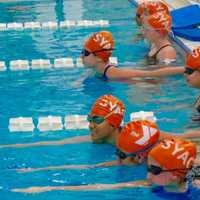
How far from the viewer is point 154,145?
16.6 ft

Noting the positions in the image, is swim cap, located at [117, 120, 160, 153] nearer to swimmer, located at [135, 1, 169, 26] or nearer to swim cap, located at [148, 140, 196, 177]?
swim cap, located at [148, 140, 196, 177]

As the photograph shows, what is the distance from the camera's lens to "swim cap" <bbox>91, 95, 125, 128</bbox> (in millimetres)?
5582

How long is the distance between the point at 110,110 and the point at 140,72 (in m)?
2.24

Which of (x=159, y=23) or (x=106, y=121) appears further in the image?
(x=159, y=23)

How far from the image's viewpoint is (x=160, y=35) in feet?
27.4

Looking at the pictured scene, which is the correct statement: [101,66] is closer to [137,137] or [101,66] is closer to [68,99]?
[68,99]

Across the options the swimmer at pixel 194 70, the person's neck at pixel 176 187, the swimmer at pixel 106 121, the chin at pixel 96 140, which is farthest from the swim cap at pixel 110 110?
the person's neck at pixel 176 187

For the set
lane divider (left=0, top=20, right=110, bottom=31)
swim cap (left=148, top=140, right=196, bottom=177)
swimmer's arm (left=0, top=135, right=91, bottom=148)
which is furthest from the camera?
lane divider (left=0, top=20, right=110, bottom=31)

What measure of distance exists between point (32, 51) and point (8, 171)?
176 inches

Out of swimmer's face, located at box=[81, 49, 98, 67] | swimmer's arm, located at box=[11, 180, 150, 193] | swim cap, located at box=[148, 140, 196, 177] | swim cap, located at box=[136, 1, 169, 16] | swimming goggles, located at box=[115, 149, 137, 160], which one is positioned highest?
swim cap, located at box=[136, 1, 169, 16]

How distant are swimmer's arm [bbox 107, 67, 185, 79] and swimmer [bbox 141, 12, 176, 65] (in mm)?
560

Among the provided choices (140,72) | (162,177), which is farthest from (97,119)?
(140,72)

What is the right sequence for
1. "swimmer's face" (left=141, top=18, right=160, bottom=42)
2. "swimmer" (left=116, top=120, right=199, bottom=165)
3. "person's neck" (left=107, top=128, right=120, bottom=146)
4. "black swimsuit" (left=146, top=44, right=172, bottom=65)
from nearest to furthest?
1. "swimmer" (left=116, top=120, right=199, bottom=165)
2. "person's neck" (left=107, top=128, right=120, bottom=146)
3. "swimmer's face" (left=141, top=18, right=160, bottom=42)
4. "black swimsuit" (left=146, top=44, right=172, bottom=65)

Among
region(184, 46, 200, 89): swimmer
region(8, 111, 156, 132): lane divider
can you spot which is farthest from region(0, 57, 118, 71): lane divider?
region(184, 46, 200, 89): swimmer
